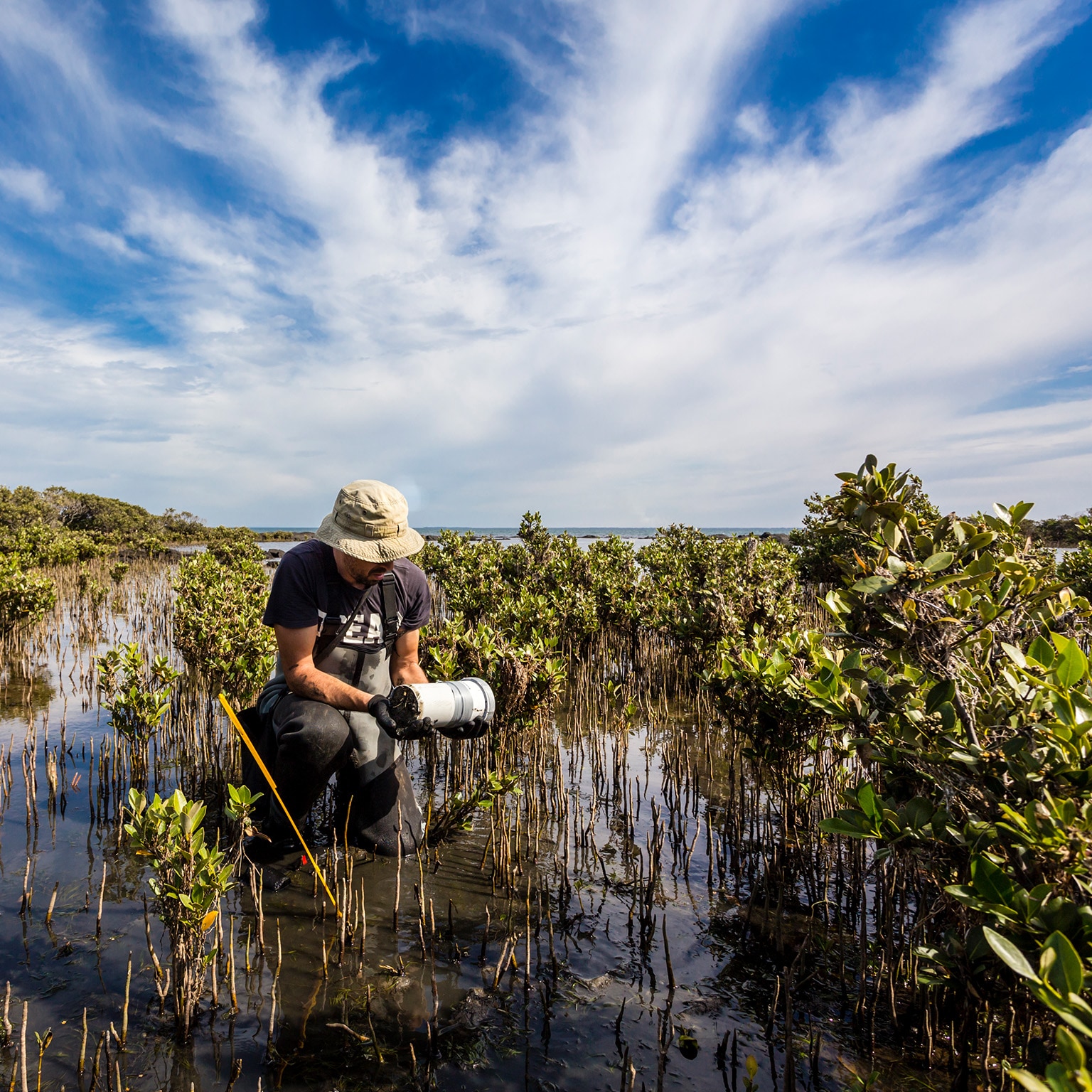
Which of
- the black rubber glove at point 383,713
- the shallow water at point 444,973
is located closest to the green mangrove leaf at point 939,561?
the shallow water at point 444,973

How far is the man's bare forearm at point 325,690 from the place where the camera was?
143 inches

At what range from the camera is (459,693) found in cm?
351

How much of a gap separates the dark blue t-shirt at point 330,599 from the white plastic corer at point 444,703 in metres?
0.60

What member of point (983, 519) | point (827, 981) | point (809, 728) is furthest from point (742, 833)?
point (983, 519)

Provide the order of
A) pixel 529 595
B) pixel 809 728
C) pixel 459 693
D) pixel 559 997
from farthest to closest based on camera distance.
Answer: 1. pixel 529 595
2. pixel 809 728
3. pixel 459 693
4. pixel 559 997

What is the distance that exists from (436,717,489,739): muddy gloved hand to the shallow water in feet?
2.57

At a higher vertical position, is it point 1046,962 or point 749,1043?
point 1046,962

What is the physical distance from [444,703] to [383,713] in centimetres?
38

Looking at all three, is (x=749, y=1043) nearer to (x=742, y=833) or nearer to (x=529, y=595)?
(x=742, y=833)

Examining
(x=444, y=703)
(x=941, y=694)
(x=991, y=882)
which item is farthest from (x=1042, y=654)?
(x=444, y=703)

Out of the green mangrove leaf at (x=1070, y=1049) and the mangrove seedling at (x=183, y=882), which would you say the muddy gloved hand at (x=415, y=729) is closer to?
the mangrove seedling at (x=183, y=882)

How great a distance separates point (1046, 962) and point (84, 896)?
420 cm

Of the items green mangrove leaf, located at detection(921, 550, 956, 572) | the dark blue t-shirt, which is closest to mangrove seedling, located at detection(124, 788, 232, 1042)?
the dark blue t-shirt

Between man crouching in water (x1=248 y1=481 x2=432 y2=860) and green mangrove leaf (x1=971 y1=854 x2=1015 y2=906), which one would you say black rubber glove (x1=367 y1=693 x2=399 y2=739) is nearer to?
man crouching in water (x1=248 y1=481 x2=432 y2=860)
